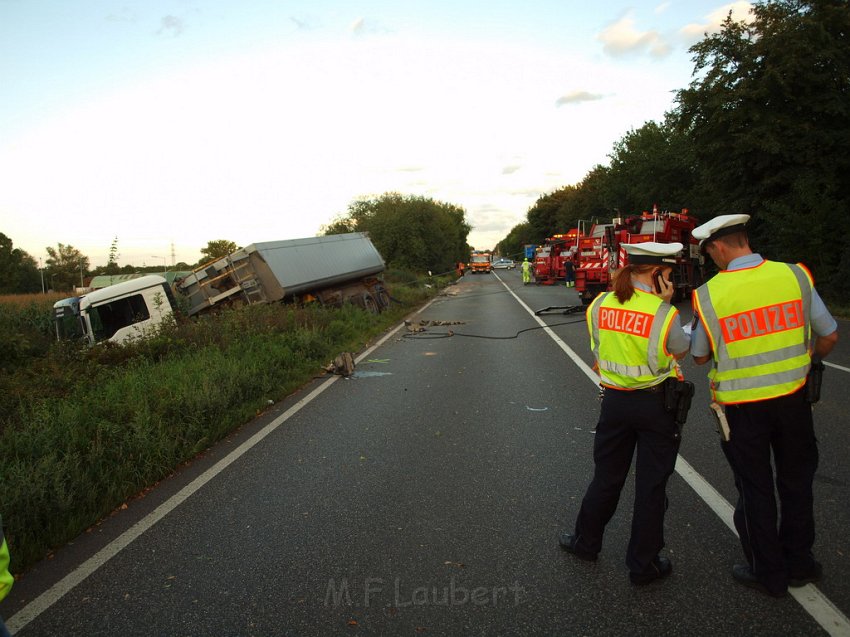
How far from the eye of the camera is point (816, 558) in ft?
11.1

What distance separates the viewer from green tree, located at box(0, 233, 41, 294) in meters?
72.7

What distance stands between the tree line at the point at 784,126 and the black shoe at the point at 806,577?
1572 cm

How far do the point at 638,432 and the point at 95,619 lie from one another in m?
2.97

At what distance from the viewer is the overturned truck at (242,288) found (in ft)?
39.8

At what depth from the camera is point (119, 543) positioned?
4000 millimetres

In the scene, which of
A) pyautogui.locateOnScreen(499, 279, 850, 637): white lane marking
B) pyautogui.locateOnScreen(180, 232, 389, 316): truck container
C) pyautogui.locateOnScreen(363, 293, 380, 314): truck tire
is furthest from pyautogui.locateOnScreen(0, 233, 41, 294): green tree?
pyautogui.locateOnScreen(499, 279, 850, 637): white lane marking

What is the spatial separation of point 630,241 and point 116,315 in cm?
1451

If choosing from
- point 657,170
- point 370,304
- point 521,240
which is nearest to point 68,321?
point 370,304

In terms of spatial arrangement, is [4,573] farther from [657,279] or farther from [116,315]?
[116,315]

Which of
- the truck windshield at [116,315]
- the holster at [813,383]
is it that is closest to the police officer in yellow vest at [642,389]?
the holster at [813,383]

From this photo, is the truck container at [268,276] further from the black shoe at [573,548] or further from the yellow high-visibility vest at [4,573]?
the yellow high-visibility vest at [4,573]

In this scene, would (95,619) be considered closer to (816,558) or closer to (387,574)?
(387,574)

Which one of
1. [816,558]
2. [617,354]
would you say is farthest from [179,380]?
[816,558]

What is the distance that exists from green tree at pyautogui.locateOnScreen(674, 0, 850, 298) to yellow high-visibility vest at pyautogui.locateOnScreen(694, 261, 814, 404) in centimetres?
1576
